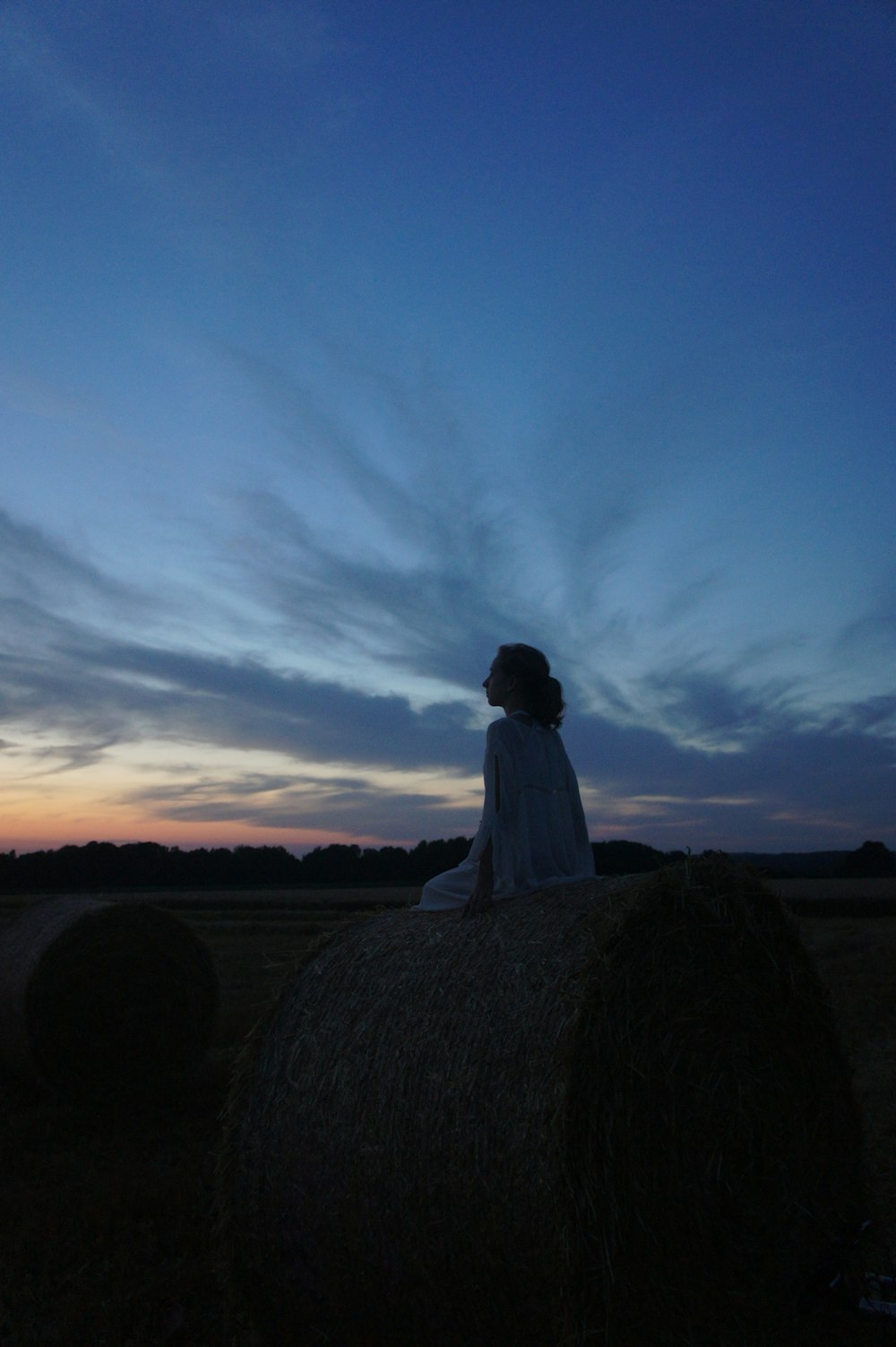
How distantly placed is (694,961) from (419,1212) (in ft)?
4.84

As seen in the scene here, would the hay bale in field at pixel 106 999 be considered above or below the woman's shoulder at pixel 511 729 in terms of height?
below

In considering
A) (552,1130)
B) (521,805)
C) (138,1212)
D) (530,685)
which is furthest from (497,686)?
(138,1212)

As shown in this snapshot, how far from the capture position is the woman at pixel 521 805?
4.60m

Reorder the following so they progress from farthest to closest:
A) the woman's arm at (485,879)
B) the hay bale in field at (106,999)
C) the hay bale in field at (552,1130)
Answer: the hay bale in field at (106,999) → the woman's arm at (485,879) → the hay bale in field at (552,1130)

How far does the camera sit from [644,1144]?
12.3 feet

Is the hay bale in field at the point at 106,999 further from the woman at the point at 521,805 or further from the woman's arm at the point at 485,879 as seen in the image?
the woman's arm at the point at 485,879

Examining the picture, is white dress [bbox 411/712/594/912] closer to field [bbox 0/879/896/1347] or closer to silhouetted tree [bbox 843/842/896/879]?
field [bbox 0/879/896/1347]

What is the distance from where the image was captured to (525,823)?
464cm

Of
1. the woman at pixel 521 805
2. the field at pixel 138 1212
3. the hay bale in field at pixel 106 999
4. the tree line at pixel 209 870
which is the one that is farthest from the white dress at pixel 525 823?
the tree line at pixel 209 870

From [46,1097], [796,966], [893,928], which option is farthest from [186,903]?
[796,966]

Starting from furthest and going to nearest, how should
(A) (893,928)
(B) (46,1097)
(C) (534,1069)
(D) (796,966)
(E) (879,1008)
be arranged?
(A) (893,928) → (E) (879,1008) → (B) (46,1097) → (D) (796,966) → (C) (534,1069)

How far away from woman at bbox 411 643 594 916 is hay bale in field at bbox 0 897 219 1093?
16.4ft

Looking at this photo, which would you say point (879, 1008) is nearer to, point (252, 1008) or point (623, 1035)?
point (252, 1008)

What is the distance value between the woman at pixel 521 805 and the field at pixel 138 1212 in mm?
893
